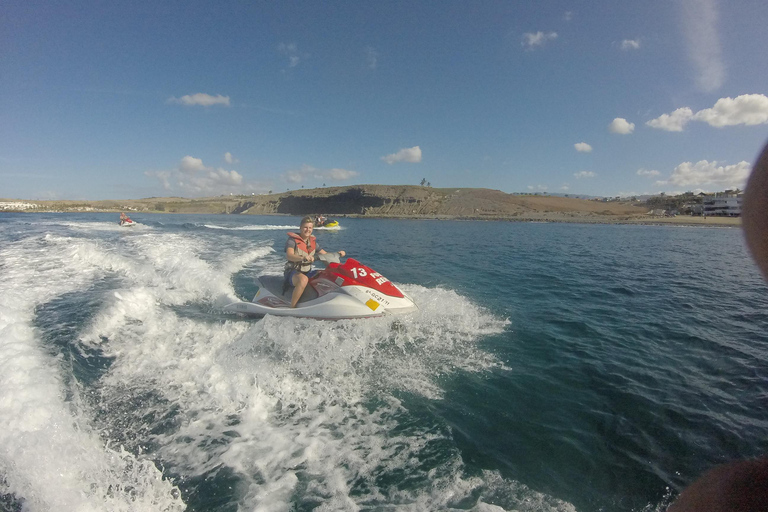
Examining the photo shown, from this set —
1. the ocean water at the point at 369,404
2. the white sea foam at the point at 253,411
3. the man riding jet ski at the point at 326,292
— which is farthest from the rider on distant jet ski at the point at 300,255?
the ocean water at the point at 369,404

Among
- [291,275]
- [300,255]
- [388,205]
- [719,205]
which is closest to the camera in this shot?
[300,255]

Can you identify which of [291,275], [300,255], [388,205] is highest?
[388,205]

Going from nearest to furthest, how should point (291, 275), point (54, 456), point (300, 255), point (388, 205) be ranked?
1. point (54, 456)
2. point (300, 255)
3. point (291, 275)
4. point (388, 205)

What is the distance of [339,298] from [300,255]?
1.34 m

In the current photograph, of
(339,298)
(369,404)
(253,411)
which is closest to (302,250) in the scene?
(339,298)

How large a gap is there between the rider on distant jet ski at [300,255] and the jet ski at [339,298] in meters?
0.21

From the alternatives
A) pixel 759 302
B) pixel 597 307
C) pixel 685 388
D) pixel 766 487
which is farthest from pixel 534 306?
pixel 766 487

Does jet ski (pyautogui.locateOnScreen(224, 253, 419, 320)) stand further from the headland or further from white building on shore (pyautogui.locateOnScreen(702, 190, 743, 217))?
white building on shore (pyautogui.locateOnScreen(702, 190, 743, 217))

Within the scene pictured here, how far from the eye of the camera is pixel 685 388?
240 inches

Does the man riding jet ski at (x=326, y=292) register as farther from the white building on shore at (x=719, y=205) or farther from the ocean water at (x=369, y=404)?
the white building on shore at (x=719, y=205)

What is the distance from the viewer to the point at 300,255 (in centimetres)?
866

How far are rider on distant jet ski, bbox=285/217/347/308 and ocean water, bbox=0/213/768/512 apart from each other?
41.1 inches

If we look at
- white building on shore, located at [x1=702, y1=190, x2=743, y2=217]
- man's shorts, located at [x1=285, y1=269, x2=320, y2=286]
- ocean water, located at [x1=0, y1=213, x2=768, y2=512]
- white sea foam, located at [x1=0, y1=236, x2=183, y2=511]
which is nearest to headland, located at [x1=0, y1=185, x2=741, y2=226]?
white building on shore, located at [x1=702, y1=190, x2=743, y2=217]

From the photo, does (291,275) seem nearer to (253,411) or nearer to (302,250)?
(302,250)
